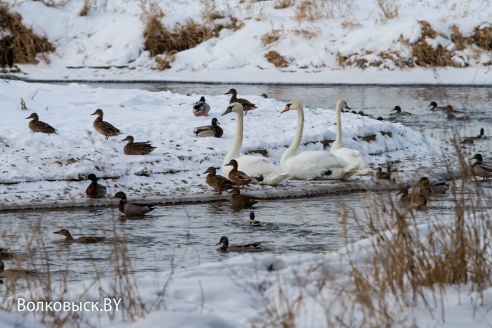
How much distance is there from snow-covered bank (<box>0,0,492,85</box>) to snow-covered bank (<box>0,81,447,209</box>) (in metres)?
11.0

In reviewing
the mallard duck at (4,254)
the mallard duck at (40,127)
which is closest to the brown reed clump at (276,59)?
the mallard duck at (40,127)

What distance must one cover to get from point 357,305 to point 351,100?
59.6ft

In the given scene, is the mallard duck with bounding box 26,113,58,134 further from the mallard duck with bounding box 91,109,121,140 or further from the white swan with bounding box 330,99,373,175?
the white swan with bounding box 330,99,373,175

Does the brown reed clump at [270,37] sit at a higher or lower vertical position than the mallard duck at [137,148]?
higher

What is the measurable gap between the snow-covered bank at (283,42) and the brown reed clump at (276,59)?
0.14 meters

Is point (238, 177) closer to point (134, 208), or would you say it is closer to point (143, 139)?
point (134, 208)

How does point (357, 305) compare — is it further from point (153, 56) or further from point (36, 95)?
point (153, 56)

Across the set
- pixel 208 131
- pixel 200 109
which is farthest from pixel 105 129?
pixel 200 109

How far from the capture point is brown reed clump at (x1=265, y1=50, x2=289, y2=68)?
30000mm

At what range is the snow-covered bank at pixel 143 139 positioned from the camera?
1176 cm

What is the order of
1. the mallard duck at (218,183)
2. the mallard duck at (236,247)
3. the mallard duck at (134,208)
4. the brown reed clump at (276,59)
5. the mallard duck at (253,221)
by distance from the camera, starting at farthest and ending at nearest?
the brown reed clump at (276,59) < the mallard duck at (218,183) < the mallard duck at (134,208) < the mallard duck at (253,221) < the mallard duck at (236,247)

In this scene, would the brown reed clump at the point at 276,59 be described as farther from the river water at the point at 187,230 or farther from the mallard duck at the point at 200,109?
the river water at the point at 187,230

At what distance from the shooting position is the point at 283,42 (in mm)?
30969

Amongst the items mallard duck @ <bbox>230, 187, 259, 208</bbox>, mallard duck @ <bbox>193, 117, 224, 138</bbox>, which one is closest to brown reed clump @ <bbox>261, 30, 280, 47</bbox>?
mallard duck @ <bbox>193, 117, 224, 138</bbox>
